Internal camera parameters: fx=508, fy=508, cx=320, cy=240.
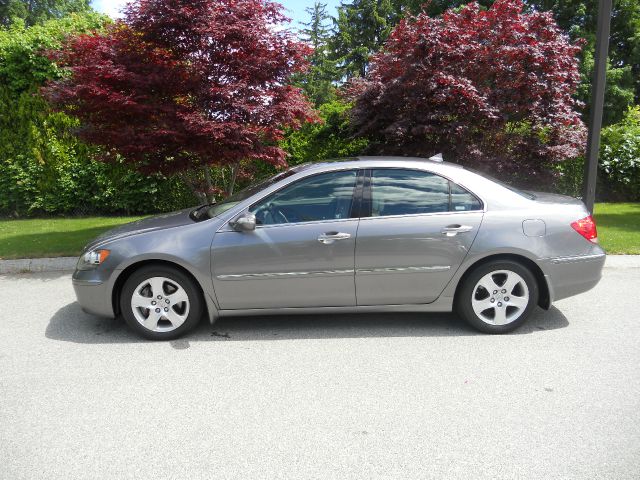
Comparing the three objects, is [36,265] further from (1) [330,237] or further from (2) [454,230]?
(2) [454,230]

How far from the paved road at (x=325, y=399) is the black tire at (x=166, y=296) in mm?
149

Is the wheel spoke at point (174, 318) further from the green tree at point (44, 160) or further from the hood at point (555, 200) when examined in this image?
the green tree at point (44, 160)

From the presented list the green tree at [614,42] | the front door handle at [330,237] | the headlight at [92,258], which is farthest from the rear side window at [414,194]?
the green tree at [614,42]

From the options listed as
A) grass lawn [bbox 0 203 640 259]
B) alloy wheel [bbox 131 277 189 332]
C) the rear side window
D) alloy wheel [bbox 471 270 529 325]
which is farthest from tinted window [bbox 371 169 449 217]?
grass lawn [bbox 0 203 640 259]

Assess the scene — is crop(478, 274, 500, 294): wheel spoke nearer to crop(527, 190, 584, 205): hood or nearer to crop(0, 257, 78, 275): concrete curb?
crop(527, 190, 584, 205): hood

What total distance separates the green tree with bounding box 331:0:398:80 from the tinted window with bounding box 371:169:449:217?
1387 inches

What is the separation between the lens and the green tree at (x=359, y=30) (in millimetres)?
37906

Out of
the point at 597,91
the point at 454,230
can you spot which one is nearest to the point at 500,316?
the point at 454,230

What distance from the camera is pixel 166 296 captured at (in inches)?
172

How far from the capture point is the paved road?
8.75 feet

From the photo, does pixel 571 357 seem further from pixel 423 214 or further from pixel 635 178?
pixel 635 178

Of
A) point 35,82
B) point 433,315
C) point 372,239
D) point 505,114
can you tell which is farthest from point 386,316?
point 35,82

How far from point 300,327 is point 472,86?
4.93 m

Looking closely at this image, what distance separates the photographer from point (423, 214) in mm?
4418
